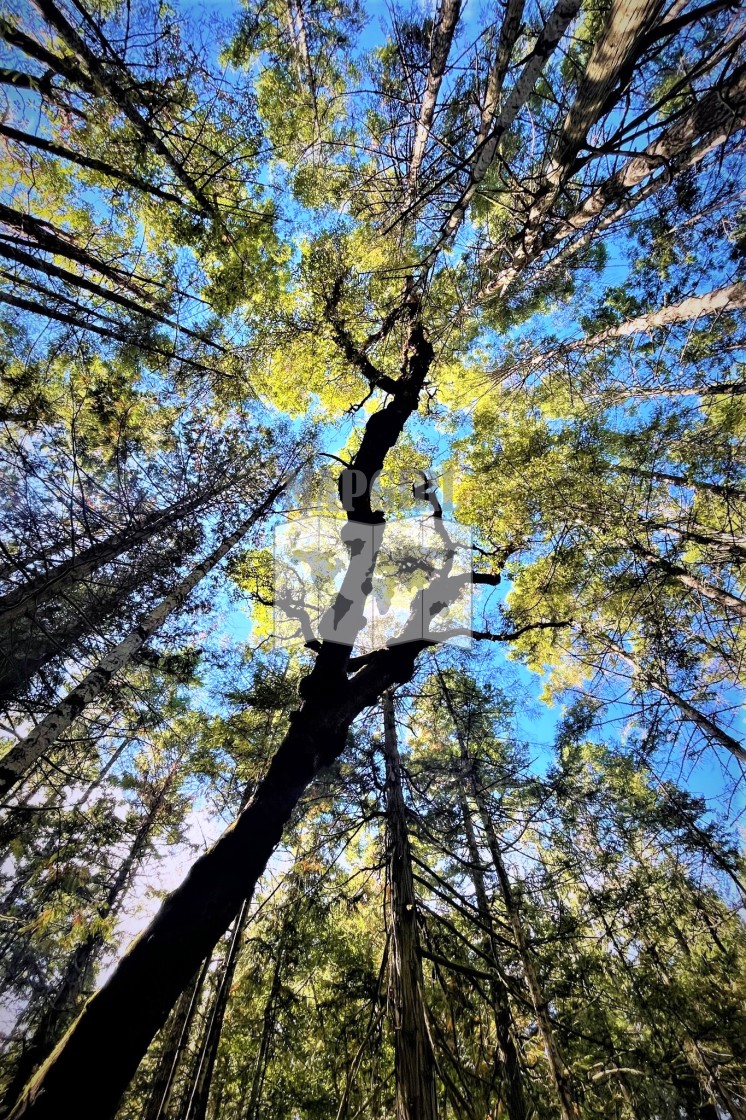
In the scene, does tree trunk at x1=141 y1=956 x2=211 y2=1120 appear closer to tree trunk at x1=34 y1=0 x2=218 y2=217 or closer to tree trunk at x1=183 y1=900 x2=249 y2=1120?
tree trunk at x1=183 y1=900 x2=249 y2=1120

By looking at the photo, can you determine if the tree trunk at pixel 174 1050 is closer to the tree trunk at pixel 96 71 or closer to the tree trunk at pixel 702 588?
the tree trunk at pixel 702 588

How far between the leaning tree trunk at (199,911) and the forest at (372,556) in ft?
0.07

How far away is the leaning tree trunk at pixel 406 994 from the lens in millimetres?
1840

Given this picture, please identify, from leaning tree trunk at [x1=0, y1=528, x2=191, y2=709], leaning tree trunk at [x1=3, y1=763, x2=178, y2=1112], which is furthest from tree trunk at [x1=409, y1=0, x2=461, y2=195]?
leaning tree trunk at [x1=3, y1=763, x2=178, y2=1112]

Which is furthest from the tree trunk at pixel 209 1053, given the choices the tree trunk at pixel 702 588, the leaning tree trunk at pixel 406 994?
the tree trunk at pixel 702 588

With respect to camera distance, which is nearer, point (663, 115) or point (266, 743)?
point (266, 743)

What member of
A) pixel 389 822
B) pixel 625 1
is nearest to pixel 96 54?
pixel 625 1

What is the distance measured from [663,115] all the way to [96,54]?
8149mm

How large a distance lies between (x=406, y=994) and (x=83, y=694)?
4.27 metres

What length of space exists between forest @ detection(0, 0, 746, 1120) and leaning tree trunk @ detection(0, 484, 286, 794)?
0.05 m

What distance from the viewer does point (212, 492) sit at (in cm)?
584

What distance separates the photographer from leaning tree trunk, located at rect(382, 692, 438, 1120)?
1.84m

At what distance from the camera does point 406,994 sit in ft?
7.00

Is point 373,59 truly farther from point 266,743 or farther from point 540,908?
point 540,908
